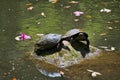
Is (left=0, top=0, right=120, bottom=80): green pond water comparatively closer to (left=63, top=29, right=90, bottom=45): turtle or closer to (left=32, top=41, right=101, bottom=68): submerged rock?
(left=32, top=41, right=101, bottom=68): submerged rock

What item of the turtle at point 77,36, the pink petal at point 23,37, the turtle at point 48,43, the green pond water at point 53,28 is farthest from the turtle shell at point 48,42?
the pink petal at point 23,37

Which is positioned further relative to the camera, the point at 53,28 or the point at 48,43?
the point at 53,28

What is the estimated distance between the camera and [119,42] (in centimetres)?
523

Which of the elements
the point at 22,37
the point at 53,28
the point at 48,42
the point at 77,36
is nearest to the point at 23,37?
the point at 22,37

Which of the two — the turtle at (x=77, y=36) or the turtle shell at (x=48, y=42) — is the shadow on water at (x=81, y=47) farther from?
the turtle shell at (x=48, y=42)

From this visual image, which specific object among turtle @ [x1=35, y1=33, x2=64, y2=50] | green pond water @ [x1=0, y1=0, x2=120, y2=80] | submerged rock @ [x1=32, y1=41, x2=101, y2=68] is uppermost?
turtle @ [x1=35, y1=33, x2=64, y2=50]

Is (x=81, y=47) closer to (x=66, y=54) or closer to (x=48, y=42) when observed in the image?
(x=66, y=54)

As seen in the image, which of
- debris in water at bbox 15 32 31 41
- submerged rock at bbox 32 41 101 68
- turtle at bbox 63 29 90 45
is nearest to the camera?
submerged rock at bbox 32 41 101 68

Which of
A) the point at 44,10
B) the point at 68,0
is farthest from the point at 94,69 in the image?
the point at 68,0

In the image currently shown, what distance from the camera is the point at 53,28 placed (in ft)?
19.6

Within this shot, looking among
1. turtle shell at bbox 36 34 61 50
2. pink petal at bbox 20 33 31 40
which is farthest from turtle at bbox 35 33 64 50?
pink petal at bbox 20 33 31 40

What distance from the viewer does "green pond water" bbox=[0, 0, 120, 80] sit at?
14.4 feet

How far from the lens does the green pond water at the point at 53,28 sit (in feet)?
14.4

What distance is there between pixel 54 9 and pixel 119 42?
2.20 m
